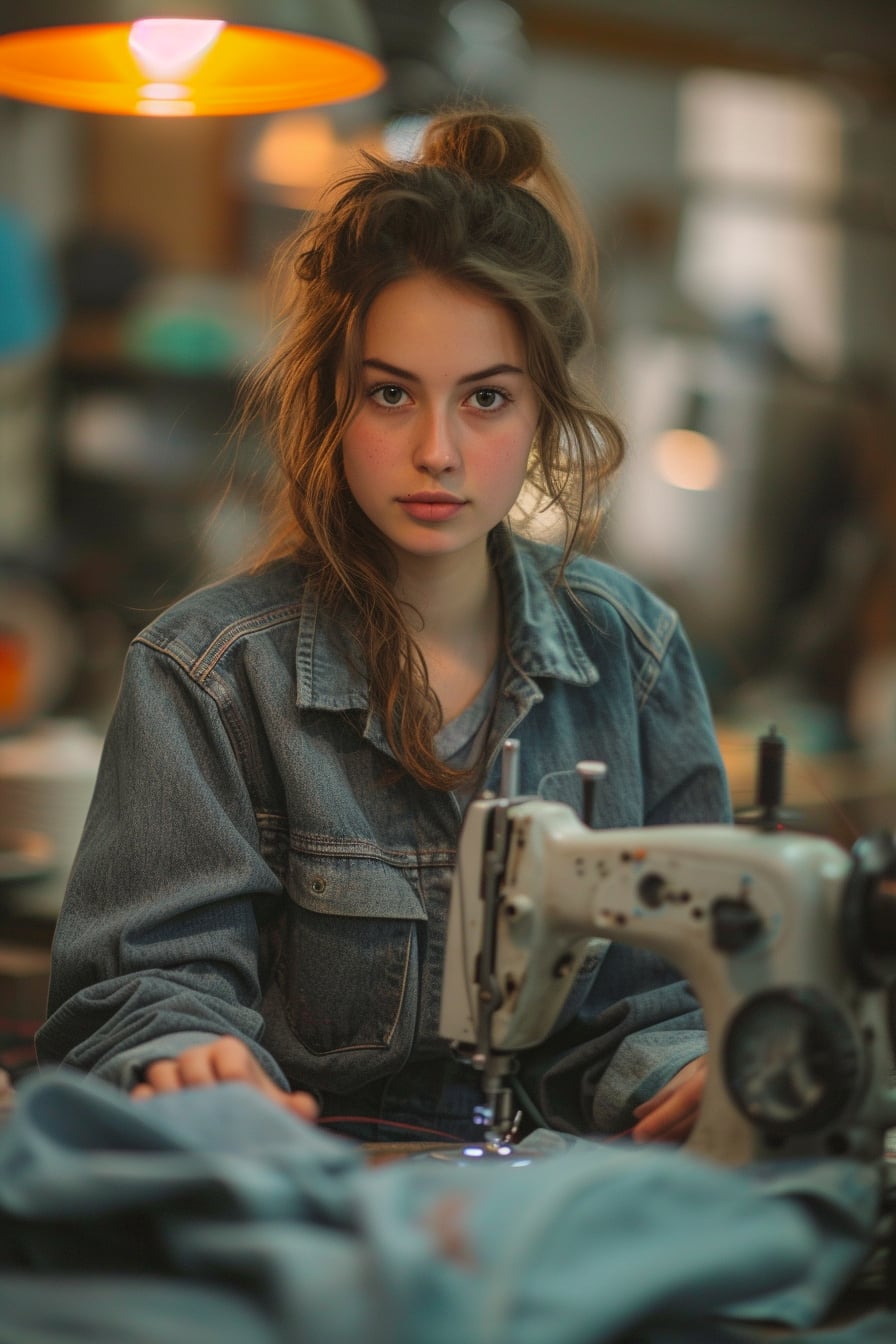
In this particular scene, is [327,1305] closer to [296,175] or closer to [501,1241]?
[501,1241]

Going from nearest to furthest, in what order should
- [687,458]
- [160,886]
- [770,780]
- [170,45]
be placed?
1. [770,780]
2. [160,886]
3. [170,45]
4. [687,458]

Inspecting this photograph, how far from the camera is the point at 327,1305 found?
28.9 inches

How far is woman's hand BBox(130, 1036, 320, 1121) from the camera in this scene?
1.11 meters

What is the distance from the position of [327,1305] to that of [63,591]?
4155 mm

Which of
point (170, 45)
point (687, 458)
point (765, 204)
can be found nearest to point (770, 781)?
point (170, 45)

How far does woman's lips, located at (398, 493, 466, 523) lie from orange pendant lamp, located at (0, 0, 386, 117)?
1.66ft

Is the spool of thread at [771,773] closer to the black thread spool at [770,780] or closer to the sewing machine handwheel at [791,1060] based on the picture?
the black thread spool at [770,780]

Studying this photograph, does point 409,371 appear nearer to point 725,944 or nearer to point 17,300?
point 725,944

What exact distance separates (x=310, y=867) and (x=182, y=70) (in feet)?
2.75

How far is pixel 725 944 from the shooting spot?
109 cm

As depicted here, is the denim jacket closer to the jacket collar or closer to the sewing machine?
the jacket collar

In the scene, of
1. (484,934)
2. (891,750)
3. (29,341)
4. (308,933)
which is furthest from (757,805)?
(891,750)

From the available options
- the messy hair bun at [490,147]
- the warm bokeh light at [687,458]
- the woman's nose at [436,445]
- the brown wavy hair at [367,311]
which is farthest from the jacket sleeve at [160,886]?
the warm bokeh light at [687,458]

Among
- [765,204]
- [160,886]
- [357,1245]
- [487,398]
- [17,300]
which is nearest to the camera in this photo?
[357,1245]
